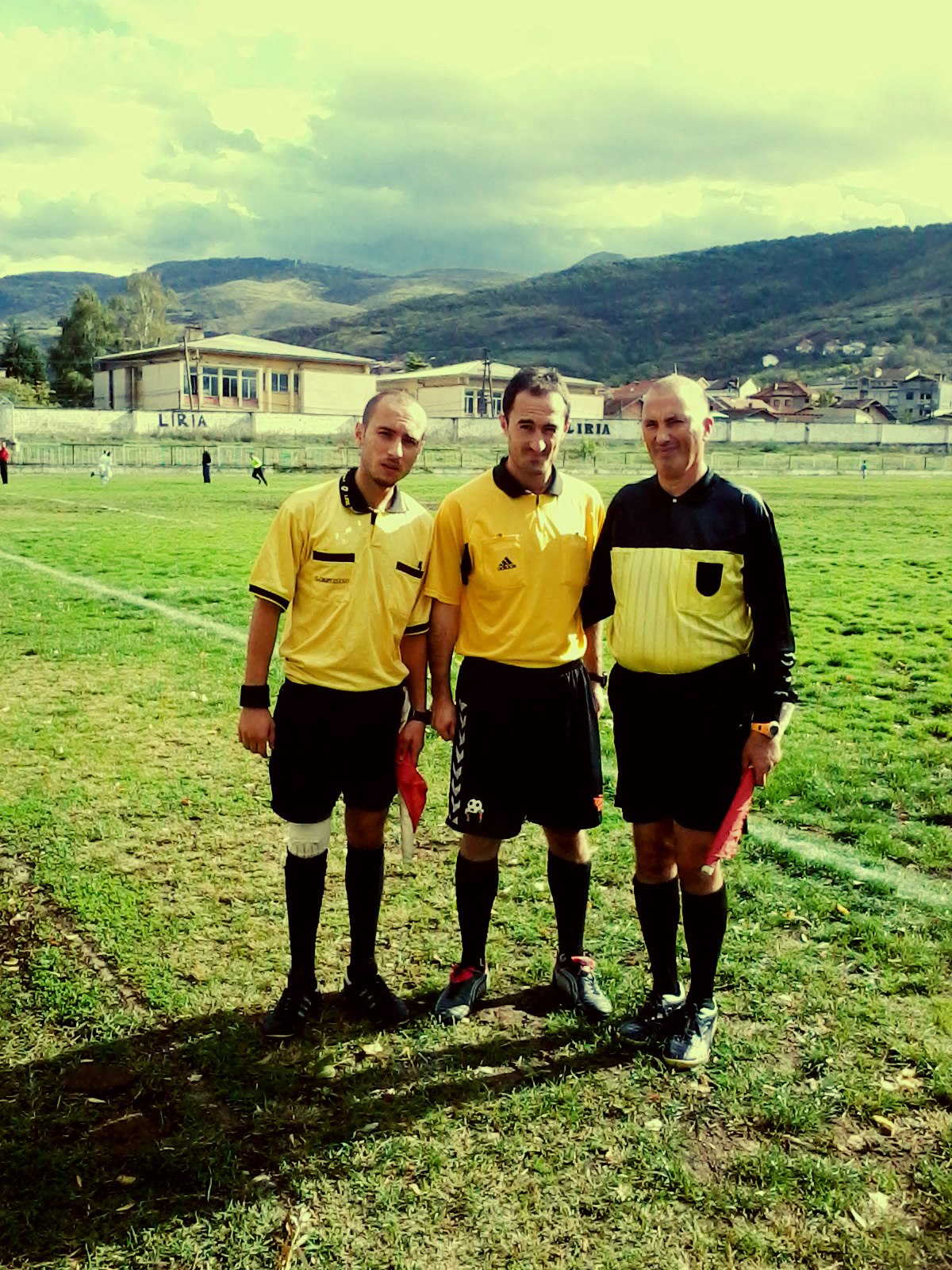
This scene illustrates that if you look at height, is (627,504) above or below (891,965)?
above

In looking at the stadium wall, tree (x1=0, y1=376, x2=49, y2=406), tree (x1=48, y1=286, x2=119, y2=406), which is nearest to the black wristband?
the stadium wall

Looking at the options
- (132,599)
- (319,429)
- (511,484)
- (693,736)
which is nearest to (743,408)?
(319,429)

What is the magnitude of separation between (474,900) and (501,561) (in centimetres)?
128

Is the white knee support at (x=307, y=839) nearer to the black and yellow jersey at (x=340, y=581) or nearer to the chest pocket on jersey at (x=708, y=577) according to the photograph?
the black and yellow jersey at (x=340, y=581)

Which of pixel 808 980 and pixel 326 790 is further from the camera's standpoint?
pixel 808 980

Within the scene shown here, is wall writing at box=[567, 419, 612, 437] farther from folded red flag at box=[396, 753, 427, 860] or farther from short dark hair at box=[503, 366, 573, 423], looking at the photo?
folded red flag at box=[396, 753, 427, 860]

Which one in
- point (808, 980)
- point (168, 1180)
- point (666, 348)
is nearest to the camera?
point (168, 1180)

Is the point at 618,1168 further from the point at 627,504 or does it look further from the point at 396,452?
the point at 396,452

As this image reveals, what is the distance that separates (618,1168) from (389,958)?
1.54m

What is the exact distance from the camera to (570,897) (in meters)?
4.14

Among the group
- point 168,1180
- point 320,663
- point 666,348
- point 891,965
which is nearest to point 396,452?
point 320,663

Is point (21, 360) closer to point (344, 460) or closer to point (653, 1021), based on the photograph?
point (344, 460)

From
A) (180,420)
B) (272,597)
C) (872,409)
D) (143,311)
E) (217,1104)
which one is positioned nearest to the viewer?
(217,1104)

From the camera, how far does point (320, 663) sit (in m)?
3.83
